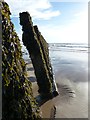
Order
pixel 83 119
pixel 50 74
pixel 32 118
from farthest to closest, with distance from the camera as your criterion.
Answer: pixel 50 74, pixel 83 119, pixel 32 118

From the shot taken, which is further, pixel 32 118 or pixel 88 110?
pixel 88 110

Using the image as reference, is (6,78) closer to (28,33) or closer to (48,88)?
(28,33)

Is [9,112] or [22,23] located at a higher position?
[22,23]

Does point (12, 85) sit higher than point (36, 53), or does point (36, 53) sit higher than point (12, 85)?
point (12, 85)

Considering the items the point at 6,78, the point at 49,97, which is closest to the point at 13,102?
the point at 6,78

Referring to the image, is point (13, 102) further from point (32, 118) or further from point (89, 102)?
point (89, 102)

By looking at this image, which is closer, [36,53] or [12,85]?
[12,85]

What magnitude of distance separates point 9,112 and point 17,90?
0.32 meters

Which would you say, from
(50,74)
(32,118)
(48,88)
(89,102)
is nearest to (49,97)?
(48,88)

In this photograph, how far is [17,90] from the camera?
124 inches

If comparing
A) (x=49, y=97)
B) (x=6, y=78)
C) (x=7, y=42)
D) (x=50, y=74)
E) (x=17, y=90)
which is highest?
(x=7, y=42)

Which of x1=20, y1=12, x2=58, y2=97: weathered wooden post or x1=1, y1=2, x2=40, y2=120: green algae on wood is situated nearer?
x1=1, y1=2, x2=40, y2=120: green algae on wood

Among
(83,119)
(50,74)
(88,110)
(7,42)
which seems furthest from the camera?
A: (50,74)

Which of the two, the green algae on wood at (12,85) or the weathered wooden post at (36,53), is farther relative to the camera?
the weathered wooden post at (36,53)
